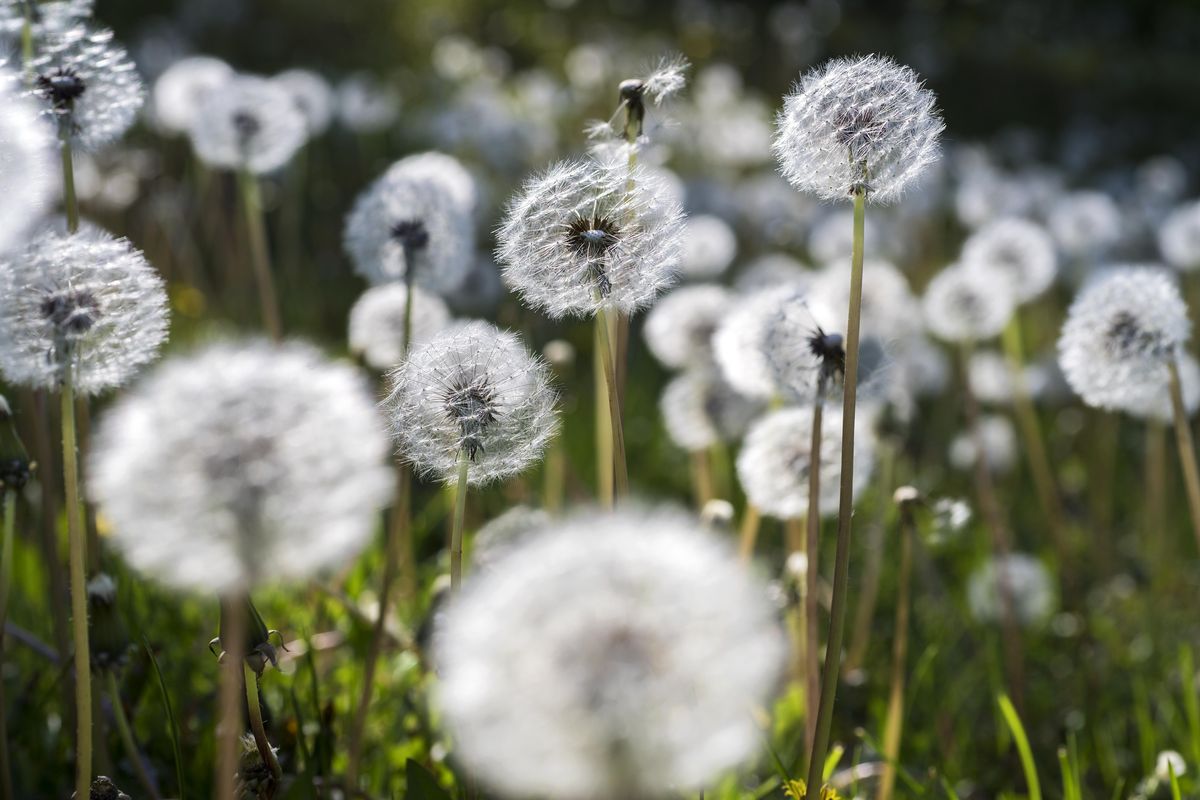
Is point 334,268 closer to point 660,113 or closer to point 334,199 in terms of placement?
point 334,199

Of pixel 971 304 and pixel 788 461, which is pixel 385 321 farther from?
pixel 971 304

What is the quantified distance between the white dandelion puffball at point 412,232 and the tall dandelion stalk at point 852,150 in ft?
2.75

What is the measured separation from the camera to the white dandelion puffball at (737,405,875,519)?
231 cm

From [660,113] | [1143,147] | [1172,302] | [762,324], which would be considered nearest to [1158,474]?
[1172,302]

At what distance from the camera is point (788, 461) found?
2.37 m

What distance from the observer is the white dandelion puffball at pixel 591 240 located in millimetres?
1668

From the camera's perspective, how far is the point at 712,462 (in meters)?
4.64

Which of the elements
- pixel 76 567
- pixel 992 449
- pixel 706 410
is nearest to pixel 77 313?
pixel 76 567

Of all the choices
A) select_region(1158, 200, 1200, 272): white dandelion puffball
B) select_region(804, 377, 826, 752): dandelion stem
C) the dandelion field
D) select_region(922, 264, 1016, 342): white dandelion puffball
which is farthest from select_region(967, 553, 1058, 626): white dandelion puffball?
select_region(804, 377, 826, 752): dandelion stem

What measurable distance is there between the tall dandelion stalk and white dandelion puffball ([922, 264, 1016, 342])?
1906 millimetres

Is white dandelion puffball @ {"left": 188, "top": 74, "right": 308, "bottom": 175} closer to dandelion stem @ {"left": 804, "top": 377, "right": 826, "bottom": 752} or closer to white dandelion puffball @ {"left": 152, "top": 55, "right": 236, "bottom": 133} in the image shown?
white dandelion puffball @ {"left": 152, "top": 55, "right": 236, "bottom": 133}

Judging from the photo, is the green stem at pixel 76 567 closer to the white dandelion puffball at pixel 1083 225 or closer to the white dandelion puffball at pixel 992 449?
the white dandelion puffball at pixel 992 449

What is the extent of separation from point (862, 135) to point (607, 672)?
978 mm

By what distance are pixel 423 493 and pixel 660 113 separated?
259cm
